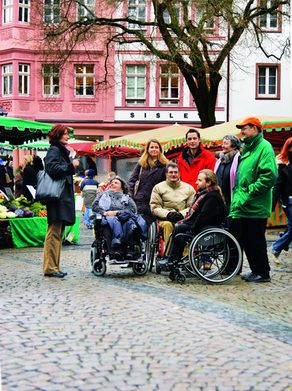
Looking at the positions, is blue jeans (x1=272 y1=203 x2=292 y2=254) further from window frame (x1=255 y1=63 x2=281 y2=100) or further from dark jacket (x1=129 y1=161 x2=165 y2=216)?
window frame (x1=255 y1=63 x2=281 y2=100)

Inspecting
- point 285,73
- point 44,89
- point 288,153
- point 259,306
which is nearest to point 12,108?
point 44,89

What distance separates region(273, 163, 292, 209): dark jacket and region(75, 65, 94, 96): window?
98.1 feet

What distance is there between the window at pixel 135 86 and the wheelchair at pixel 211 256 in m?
31.0

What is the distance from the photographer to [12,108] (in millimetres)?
39500

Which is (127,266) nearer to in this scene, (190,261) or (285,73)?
(190,261)

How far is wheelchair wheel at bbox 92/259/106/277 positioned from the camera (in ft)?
32.1

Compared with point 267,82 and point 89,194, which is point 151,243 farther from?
point 267,82

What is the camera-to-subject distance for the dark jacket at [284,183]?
10988mm

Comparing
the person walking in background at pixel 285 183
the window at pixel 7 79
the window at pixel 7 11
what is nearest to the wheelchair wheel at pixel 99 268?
the person walking in background at pixel 285 183

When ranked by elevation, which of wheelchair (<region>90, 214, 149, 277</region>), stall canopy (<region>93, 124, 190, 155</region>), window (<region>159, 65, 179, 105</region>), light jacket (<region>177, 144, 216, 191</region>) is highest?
window (<region>159, 65, 179, 105</region>)

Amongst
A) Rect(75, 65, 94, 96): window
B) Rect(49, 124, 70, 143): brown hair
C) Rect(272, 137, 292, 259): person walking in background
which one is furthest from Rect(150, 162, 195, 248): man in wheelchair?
Rect(75, 65, 94, 96): window

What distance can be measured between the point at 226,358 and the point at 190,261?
3820 mm

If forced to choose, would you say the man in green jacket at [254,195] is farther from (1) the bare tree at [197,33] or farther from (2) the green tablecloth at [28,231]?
(1) the bare tree at [197,33]

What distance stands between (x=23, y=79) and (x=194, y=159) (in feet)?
101
